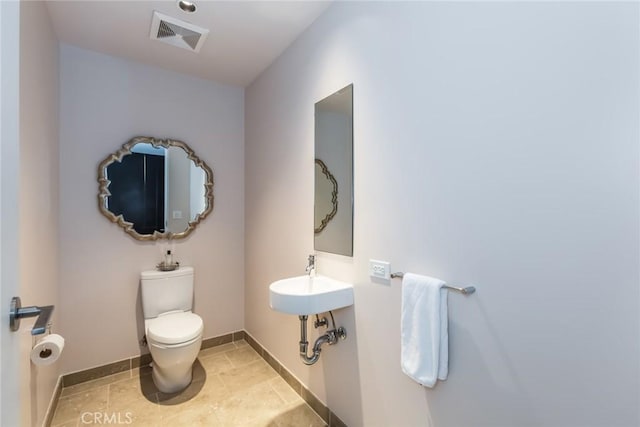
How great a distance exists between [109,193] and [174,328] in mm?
1189

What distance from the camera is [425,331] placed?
1.24m

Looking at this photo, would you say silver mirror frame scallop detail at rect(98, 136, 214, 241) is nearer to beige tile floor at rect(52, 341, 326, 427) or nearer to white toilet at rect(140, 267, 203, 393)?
white toilet at rect(140, 267, 203, 393)

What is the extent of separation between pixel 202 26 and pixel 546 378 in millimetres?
2590

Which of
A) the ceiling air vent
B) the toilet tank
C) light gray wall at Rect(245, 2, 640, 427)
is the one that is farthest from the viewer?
the toilet tank

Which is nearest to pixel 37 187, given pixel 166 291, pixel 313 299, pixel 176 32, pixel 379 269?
pixel 166 291

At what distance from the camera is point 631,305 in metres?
0.81

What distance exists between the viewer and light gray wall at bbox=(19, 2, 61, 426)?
4.46 feet

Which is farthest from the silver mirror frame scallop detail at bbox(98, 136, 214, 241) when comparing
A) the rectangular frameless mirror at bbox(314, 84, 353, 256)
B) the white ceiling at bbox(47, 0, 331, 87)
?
the rectangular frameless mirror at bbox(314, 84, 353, 256)

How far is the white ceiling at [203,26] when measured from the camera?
5.99 feet

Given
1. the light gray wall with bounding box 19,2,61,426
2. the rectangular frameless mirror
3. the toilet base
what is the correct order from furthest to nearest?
the toilet base < the rectangular frameless mirror < the light gray wall with bounding box 19,2,61,426

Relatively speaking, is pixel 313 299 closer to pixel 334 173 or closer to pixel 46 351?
pixel 334 173

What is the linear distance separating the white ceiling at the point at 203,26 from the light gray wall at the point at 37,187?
0.62 ft

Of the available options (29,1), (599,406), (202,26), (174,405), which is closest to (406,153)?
(599,406)

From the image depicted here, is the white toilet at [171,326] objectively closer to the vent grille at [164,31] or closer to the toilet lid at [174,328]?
the toilet lid at [174,328]
